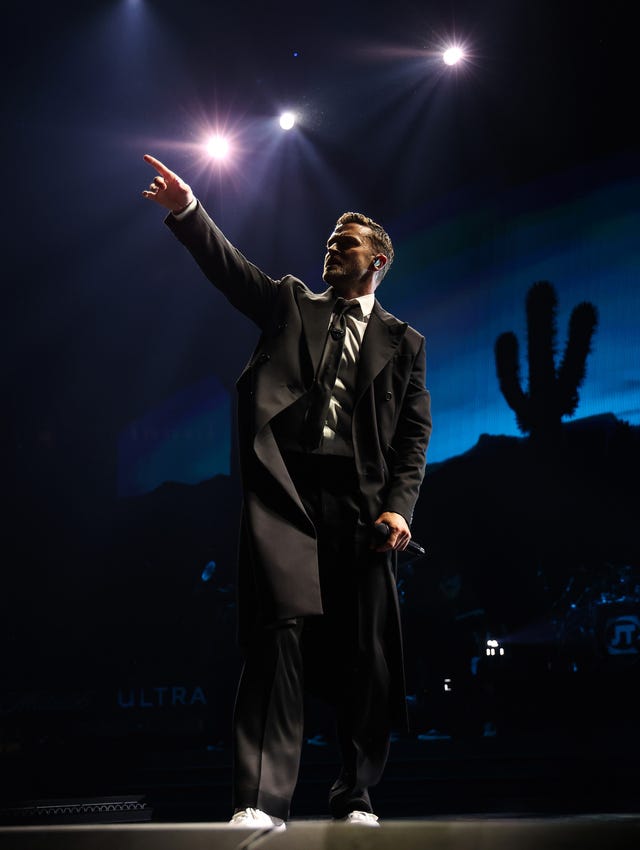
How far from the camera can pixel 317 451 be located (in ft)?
6.18

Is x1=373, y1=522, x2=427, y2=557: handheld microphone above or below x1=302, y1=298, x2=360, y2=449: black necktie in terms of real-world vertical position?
below

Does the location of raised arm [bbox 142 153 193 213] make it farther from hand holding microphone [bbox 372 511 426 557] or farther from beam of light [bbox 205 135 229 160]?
beam of light [bbox 205 135 229 160]

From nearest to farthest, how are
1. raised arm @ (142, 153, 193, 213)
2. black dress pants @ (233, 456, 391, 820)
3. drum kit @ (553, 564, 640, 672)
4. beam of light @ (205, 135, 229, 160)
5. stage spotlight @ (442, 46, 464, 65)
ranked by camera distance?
black dress pants @ (233, 456, 391, 820)
raised arm @ (142, 153, 193, 213)
stage spotlight @ (442, 46, 464, 65)
beam of light @ (205, 135, 229, 160)
drum kit @ (553, 564, 640, 672)

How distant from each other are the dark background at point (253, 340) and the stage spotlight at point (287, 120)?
0.08 metres

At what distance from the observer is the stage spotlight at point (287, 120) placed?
6.96 m

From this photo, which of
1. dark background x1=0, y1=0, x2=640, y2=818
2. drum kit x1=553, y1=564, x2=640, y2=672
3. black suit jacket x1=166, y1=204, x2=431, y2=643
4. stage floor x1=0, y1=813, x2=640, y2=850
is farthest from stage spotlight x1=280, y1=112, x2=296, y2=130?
stage floor x1=0, y1=813, x2=640, y2=850

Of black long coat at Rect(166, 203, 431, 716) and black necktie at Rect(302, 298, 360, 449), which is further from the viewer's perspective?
black necktie at Rect(302, 298, 360, 449)

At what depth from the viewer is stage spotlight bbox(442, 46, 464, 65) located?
673 cm

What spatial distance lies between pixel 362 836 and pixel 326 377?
108cm

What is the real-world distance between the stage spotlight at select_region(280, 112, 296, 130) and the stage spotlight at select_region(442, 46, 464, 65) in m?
1.26

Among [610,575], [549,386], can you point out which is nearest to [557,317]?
[549,386]

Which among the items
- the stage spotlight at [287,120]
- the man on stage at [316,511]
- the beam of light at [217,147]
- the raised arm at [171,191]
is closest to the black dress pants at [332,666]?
the man on stage at [316,511]

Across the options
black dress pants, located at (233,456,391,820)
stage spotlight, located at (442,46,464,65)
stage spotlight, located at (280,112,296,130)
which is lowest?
black dress pants, located at (233,456,391,820)

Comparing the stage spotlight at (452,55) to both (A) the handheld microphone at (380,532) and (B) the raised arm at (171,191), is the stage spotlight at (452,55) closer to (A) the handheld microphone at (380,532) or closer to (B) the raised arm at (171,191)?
(B) the raised arm at (171,191)
